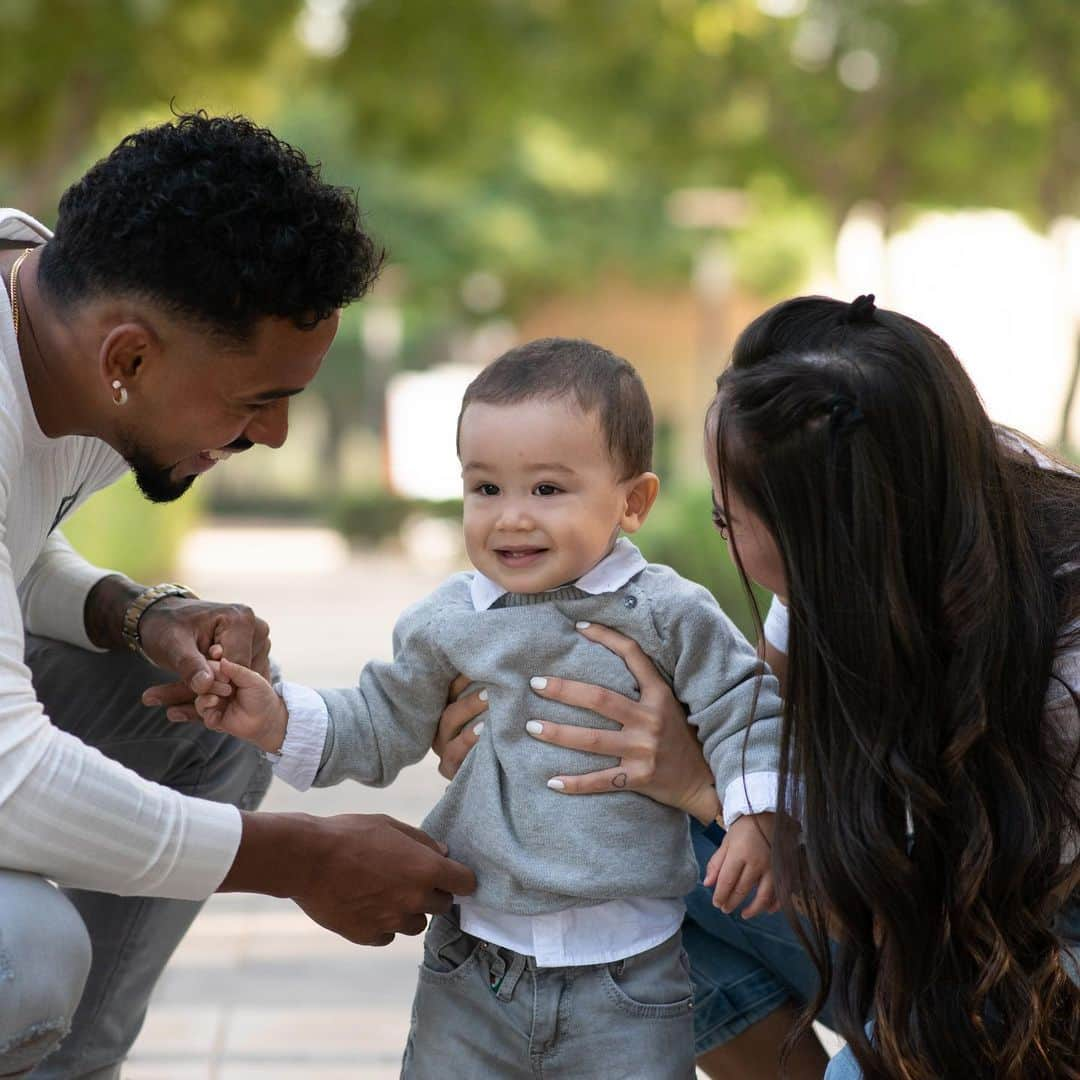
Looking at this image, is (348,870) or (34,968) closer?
(34,968)

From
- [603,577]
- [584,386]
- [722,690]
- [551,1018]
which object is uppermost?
[584,386]

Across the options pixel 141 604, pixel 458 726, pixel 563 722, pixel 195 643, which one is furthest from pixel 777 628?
pixel 141 604

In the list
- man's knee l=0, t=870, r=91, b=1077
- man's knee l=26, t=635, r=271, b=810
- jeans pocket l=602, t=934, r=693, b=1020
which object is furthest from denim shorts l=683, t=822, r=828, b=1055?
man's knee l=0, t=870, r=91, b=1077

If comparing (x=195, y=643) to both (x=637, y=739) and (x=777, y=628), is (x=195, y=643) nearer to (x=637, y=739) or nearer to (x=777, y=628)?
(x=637, y=739)

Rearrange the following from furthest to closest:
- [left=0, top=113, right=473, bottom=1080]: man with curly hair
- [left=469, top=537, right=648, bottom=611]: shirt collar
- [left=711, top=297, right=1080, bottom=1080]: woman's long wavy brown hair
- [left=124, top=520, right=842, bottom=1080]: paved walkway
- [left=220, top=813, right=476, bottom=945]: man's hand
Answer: [left=124, top=520, right=842, bottom=1080]: paved walkway
[left=469, top=537, right=648, bottom=611]: shirt collar
[left=220, top=813, right=476, bottom=945]: man's hand
[left=0, top=113, right=473, bottom=1080]: man with curly hair
[left=711, top=297, right=1080, bottom=1080]: woman's long wavy brown hair

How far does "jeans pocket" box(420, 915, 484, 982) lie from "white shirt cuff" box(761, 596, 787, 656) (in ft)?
2.17

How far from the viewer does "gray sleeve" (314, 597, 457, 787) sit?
2.32 m

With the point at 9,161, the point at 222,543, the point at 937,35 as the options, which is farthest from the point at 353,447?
the point at 937,35

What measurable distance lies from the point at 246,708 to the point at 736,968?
→ 0.86m

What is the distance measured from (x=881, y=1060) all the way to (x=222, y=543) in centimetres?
1851

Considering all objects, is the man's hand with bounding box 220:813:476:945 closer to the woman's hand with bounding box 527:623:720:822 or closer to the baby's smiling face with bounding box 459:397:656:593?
the woman's hand with bounding box 527:623:720:822

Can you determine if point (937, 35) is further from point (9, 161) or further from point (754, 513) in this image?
point (754, 513)

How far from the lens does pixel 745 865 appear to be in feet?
6.98

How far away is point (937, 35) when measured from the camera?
10859 millimetres
